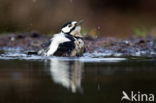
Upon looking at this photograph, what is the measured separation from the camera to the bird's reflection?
27.1 ft

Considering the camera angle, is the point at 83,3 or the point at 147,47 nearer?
the point at 147,47

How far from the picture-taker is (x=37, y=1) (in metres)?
20.3

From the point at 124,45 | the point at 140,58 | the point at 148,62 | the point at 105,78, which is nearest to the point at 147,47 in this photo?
the point at 124,45

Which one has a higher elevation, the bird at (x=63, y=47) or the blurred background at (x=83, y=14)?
the blurred background at (x=83, y=14)

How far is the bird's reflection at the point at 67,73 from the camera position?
8258 mm

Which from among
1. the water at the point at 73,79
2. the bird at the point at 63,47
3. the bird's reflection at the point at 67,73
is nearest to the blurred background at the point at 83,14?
the bird at the point at 63,47

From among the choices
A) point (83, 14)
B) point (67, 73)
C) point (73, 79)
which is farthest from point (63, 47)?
point (83, 14)

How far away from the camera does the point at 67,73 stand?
9.42m

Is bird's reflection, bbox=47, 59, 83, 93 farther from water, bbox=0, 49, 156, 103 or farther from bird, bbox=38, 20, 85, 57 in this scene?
bird, bbox=38, 20, 85, 57

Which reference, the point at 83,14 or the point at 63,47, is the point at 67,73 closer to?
the point at 63,47

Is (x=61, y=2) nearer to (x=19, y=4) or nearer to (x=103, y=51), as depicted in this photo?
(x=19, y=4)

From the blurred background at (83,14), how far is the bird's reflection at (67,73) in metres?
7.70

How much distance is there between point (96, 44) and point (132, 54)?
6.83 ft

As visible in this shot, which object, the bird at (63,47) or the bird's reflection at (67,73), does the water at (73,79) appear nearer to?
the bird's reflection at (67,73)
